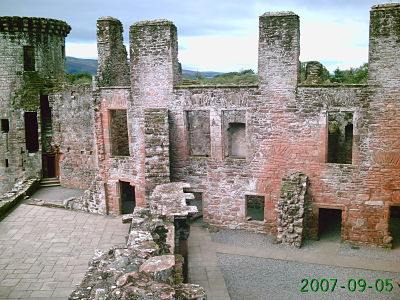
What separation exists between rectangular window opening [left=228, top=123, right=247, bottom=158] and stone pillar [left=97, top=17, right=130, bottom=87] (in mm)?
5259

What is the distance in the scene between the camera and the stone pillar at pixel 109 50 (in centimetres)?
1702

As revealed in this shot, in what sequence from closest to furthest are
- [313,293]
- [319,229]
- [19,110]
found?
[313,293], [319,229], [19,110]

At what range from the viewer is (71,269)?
11922 millimetres

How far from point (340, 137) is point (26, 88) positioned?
49.6 ft

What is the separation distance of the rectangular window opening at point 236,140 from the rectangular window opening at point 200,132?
1.06 meters

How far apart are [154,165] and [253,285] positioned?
18.2 ft

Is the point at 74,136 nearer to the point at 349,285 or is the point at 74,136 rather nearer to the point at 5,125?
the point at 5,125

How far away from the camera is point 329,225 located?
15.2m

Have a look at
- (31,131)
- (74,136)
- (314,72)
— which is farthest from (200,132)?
(31,131)

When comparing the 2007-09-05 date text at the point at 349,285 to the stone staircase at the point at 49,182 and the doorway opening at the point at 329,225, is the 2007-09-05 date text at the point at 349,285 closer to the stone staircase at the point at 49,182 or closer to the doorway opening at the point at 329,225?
the doorway opening at the point at 329,225

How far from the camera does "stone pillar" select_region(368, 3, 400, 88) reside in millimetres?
12297

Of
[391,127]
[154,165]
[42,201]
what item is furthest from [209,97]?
[42,201]

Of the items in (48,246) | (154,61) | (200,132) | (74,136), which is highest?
(154,61)

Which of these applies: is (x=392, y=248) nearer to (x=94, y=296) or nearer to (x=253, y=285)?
(x=253, y=285)
